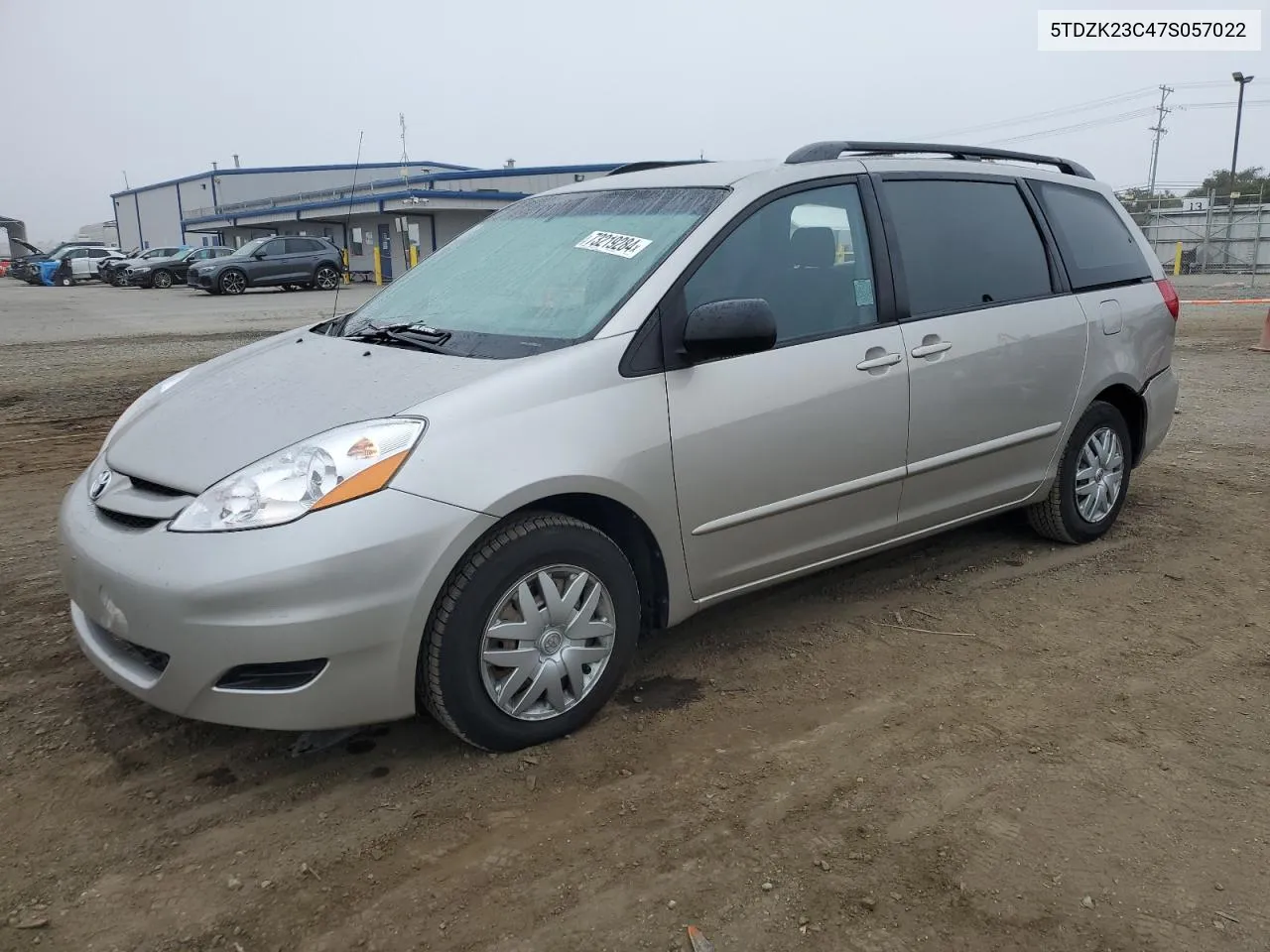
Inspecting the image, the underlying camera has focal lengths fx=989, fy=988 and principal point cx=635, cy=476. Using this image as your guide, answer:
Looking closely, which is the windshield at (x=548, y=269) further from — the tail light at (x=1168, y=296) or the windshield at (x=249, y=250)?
the windshield at (x=249, y=250)

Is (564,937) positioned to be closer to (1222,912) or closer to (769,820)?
(769,820)

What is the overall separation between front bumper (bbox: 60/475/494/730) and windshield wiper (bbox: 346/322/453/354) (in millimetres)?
816

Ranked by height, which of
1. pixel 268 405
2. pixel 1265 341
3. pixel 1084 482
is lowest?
pixel 1265 341

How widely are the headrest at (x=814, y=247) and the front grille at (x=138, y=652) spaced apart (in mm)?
2389

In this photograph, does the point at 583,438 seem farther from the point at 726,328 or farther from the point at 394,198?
the point at 394,198

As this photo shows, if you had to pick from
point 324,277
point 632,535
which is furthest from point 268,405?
point 324,277

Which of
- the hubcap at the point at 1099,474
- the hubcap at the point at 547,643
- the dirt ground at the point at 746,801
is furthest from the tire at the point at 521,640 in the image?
the hubcap at the point at 1099,474

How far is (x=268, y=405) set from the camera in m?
2.98

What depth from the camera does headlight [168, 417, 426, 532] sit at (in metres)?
2.55

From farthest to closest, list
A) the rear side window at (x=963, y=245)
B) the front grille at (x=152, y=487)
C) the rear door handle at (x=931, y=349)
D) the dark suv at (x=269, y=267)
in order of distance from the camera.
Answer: the dark suv at (x=269, y=267) → the rear side window at (x=963, y=245) → the rear door handle at (x=931, y=349) → the front grille at (x=152, y=487)

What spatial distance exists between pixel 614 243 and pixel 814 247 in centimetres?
74

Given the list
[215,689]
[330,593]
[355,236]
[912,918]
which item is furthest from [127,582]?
[355,236]

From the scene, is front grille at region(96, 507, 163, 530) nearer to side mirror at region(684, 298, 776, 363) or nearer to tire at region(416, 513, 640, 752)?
tire at region(416, 513, 640, 752)

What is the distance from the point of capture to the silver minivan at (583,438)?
2570mm
